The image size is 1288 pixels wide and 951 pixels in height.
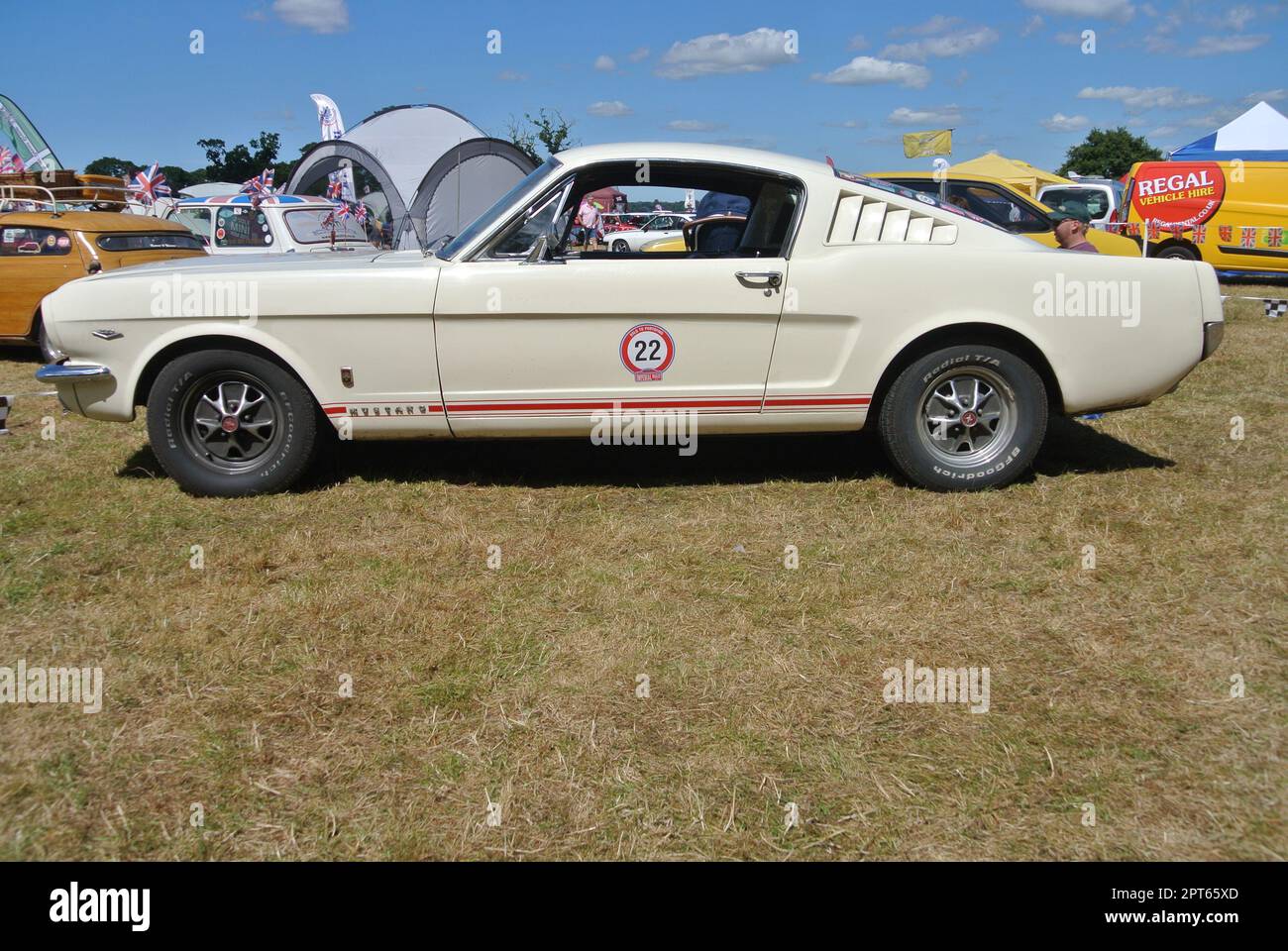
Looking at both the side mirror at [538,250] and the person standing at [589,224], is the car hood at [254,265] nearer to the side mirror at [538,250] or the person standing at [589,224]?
the side mirror at [538,250]

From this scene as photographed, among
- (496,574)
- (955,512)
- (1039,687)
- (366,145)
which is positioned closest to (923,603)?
(1039,687)

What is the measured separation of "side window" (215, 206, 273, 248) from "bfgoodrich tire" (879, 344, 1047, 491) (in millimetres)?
9688

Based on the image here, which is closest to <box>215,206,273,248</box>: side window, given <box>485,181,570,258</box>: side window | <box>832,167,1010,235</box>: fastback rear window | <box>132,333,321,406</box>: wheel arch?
<box>132,333,321,406</box>: wheel arch

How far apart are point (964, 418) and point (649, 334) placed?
158 centimetres

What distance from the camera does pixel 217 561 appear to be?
12.9 feet

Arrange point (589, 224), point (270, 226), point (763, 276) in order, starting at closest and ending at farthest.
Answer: point (763, 276) → point (589, 224) → point (270, 226)

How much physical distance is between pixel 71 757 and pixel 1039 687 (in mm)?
2804

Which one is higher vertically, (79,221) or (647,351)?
(79,221)

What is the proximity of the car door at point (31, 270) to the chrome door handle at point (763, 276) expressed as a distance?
A: 24.4ft

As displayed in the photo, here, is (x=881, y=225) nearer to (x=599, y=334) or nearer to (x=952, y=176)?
(x=599, y=334)

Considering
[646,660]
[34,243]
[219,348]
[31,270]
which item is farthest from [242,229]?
[646,660]

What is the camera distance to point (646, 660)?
3.16 meters

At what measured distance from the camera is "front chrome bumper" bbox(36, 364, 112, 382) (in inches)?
178

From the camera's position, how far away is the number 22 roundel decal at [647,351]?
14.4 feet
